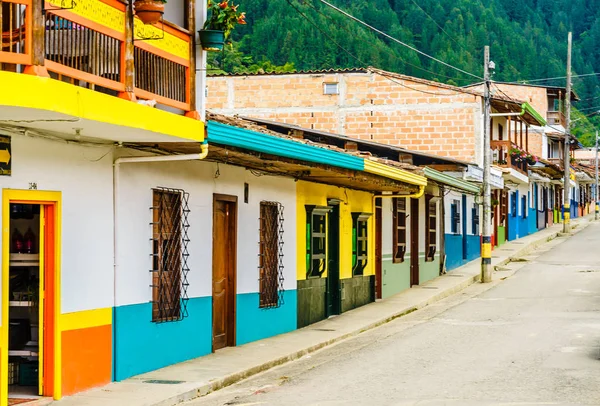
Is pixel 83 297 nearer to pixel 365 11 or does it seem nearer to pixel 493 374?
pixel 493 374

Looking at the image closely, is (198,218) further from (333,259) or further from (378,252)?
(378,252)

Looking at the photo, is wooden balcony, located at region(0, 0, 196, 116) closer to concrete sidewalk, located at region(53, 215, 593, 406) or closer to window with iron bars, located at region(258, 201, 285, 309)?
concrete sidewalk, located at region(53, 215, 593, 406)

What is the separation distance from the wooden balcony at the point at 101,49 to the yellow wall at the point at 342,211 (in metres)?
6.77

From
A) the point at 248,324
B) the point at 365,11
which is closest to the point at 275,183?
the point at 248,324

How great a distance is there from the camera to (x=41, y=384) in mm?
11055

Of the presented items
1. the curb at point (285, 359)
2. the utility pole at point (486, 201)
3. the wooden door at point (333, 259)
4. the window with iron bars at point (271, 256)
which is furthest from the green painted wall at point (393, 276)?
the window with iron bars at point (271, 256)

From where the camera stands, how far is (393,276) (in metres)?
25.9

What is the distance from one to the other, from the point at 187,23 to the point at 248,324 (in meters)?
5.68

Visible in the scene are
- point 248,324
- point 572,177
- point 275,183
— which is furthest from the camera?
point 572,177

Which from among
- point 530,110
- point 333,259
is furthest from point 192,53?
point 530,110

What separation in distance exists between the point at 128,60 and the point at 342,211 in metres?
11.1

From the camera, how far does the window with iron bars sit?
17.4 metres

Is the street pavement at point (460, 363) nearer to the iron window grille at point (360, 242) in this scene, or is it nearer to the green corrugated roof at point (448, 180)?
the iron window grille at point (360, 242)

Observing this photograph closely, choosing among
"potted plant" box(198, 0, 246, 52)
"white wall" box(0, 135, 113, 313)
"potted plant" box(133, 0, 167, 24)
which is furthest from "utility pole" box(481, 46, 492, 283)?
"potted plant" box(133, 0, 167, 24)
